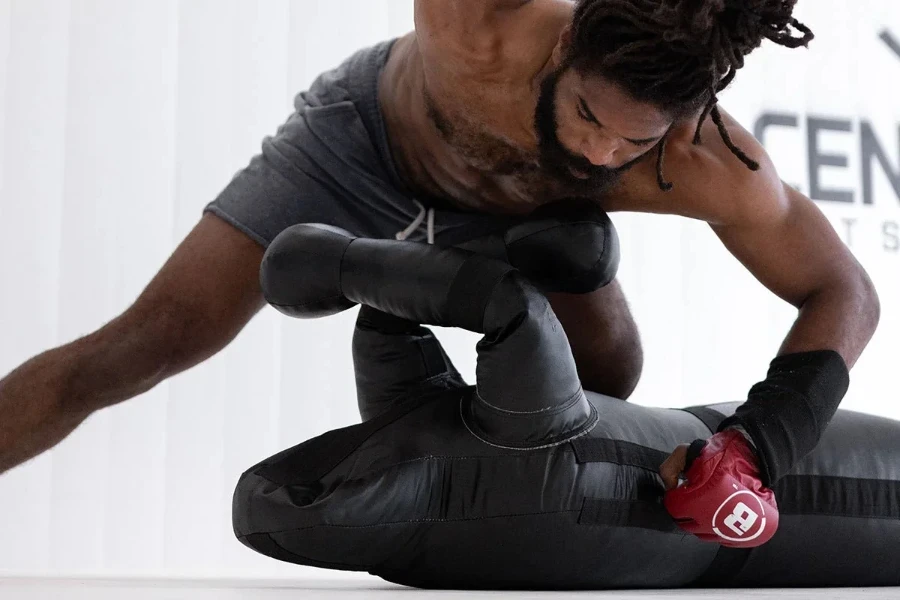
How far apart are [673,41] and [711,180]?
26 cm

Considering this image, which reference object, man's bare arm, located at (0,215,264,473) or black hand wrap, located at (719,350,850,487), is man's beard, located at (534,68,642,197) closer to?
black hand wrap, located at (719,350,850,487)

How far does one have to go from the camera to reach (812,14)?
2.61m

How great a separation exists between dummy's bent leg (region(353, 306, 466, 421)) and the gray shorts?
0.28 m

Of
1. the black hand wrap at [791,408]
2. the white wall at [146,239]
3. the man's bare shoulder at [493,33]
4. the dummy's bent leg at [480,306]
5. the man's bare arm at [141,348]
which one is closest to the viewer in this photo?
the dummy's bent leg at [480,306]

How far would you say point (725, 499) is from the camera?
3.08 feet

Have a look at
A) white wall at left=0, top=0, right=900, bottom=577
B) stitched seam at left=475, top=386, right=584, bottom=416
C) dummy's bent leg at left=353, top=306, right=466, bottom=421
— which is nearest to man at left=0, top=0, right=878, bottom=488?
→ stitched seam at left=475, top=386, right=584, bottom=416

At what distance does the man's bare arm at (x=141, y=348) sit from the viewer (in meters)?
1.30

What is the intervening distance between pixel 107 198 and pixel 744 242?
4.26ft

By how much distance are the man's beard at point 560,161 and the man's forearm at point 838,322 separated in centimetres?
27

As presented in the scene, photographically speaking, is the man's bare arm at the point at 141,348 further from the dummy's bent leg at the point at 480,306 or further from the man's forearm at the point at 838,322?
the man's forearm at the point at 838,322

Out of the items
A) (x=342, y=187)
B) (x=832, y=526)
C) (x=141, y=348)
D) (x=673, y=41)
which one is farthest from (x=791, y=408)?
(x=141, y=348)

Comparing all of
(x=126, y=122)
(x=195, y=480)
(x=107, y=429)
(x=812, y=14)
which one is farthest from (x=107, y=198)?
(x=812, y=14)

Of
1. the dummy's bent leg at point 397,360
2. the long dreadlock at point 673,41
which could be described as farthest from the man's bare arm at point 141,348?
the long dreadlock at point 673,41

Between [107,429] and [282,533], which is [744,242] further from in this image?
[107,429]
